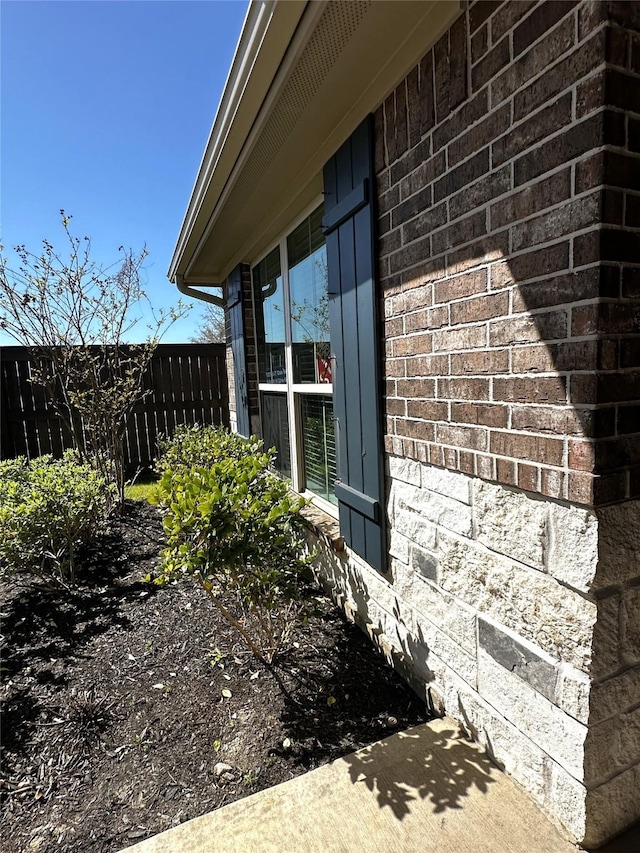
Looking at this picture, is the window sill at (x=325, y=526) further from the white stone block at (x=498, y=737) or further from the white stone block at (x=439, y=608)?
the white stone block at (x=498, y=737)

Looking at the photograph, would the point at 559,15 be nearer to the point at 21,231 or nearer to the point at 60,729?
the point at 60,729

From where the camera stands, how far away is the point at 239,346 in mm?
4484

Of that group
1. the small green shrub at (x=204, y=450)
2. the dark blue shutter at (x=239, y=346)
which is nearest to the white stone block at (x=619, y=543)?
the small green shrub at (x=204, y=450)

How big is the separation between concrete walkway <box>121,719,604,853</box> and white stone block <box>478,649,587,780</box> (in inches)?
9.6

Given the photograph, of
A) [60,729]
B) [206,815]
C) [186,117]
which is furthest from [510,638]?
[186,117]

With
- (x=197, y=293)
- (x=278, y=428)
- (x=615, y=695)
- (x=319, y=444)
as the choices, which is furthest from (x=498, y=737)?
(x=197, y=293)

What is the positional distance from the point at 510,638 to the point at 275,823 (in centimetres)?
96

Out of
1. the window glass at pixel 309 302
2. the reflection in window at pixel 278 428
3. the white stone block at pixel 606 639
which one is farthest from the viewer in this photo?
the reflection in window at pixel 278 428

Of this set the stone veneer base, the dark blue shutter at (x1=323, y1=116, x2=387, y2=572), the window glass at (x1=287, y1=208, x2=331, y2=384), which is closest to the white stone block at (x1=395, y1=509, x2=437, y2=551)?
the stone veneer base

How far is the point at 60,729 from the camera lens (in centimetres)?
191

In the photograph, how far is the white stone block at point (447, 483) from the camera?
157cm

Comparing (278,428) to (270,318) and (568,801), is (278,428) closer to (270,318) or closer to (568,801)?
(270,318)

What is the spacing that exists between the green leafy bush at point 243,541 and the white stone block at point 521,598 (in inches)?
32.2

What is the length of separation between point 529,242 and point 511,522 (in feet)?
2.72
